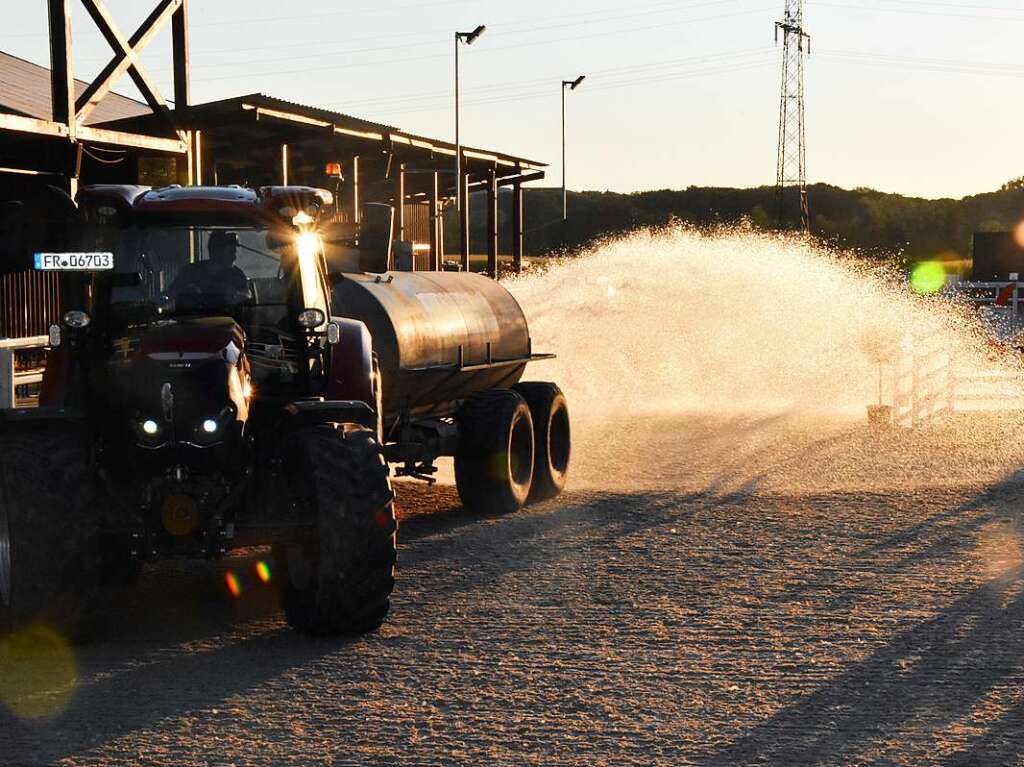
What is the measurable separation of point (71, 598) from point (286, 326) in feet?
6.65

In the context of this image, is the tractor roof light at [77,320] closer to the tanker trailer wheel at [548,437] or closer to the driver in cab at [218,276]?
the driver in cab at [218,276]

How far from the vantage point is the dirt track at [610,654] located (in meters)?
6.26

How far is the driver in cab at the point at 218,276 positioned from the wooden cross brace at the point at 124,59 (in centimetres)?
625

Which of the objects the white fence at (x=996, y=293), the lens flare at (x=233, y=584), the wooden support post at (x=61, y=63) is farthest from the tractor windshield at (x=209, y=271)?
the white fence at (x=996, y=293)

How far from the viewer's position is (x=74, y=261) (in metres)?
7.83

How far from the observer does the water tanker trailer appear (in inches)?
299

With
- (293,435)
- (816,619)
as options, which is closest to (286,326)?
(293,435)

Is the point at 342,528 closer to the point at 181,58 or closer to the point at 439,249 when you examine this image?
the point at 181,58

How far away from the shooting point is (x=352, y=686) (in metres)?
7.14

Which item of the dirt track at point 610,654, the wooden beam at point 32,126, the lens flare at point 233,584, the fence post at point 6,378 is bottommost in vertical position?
the lens flare at point 233,584

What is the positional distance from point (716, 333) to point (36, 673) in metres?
19.8

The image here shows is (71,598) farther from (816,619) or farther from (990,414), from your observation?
(990,414)

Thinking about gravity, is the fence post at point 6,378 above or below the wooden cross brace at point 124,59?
below

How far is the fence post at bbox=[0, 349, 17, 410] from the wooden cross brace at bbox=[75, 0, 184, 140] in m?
2.59
